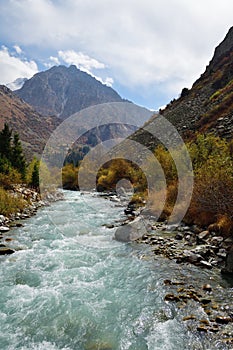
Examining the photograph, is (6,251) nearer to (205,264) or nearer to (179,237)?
(179,237)

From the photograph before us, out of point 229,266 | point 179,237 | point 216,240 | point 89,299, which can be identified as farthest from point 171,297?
point 179,237

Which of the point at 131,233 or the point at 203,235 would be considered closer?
the point at 203,235

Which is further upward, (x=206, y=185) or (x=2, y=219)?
(x=206, y=185)

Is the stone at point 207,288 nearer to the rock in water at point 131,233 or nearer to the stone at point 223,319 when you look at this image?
the stone at point 223,319

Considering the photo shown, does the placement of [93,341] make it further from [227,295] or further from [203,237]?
[203,237]

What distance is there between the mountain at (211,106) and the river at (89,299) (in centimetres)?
2018

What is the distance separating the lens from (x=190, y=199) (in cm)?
1784

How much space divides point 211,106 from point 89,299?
41279 mm

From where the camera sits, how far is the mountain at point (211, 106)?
34.0m

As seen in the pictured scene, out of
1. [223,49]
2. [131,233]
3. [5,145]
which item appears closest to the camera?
[131,233]

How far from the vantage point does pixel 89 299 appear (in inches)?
329

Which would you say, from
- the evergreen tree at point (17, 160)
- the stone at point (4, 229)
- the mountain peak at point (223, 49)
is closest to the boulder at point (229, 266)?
the stone at point (4, 229)

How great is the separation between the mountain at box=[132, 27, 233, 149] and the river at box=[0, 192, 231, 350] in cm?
2018

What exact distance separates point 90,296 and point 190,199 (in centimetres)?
1134
